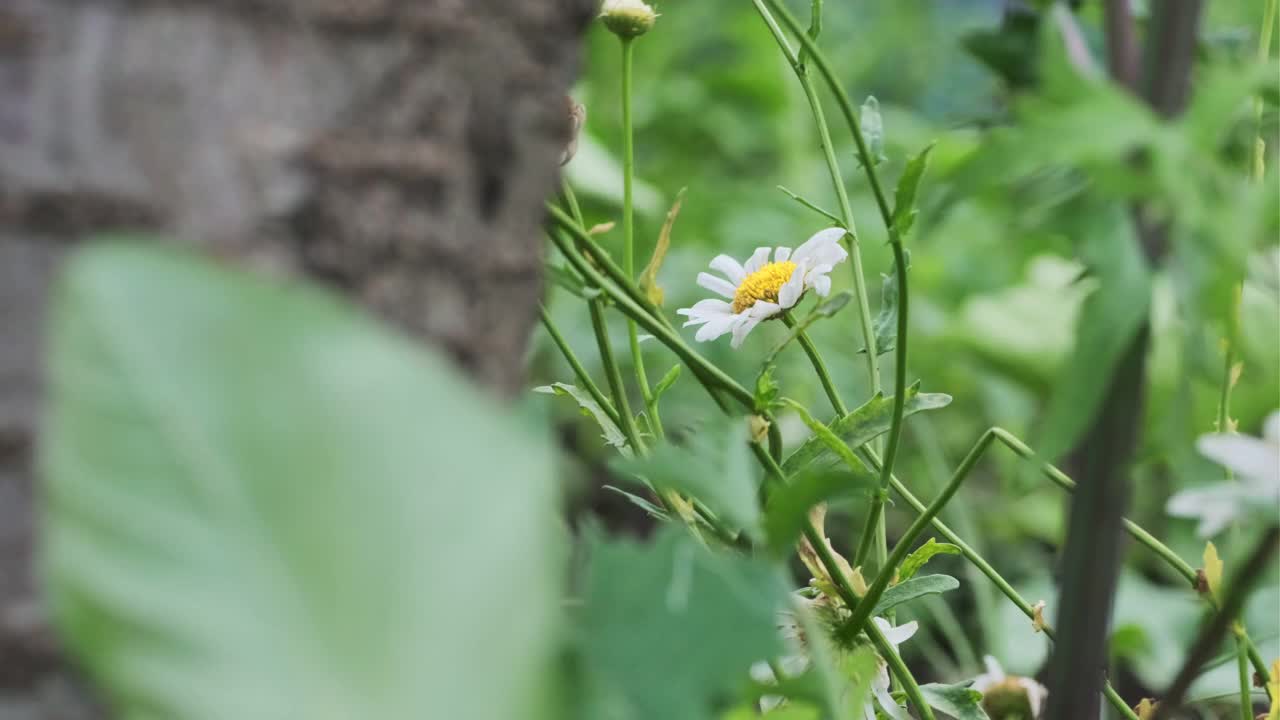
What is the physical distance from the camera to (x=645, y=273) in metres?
0.48

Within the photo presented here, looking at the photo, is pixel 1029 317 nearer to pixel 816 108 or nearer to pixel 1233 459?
pixel 816 108

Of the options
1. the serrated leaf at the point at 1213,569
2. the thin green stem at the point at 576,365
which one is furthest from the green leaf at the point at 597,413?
the serrated leaf at the point at 1213,569

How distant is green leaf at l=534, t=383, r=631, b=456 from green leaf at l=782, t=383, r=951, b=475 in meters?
0.06

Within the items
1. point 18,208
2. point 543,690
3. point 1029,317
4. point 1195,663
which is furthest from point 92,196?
point 1029,317

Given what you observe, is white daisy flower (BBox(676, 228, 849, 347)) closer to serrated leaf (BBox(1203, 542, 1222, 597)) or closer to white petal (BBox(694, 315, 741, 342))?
white petal (BBox(694, 315, 741, 342))

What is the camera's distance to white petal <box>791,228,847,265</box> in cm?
50

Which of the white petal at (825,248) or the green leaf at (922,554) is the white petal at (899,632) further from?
the white petal at (825,248)

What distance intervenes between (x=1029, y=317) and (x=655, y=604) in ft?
4.65

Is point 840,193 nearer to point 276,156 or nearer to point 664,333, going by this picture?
point 664,333

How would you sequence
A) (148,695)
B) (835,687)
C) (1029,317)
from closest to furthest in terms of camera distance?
(148,695) < (835,687) < (1029,317)

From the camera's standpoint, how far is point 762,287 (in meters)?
0.54

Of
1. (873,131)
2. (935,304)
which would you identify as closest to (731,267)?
(873,131)

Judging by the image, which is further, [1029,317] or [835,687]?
[1029,317]

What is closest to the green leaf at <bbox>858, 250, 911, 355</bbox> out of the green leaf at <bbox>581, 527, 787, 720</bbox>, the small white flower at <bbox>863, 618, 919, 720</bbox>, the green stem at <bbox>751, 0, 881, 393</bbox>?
the green stem at <bbox>751, 0, 881, 393</bbox>
